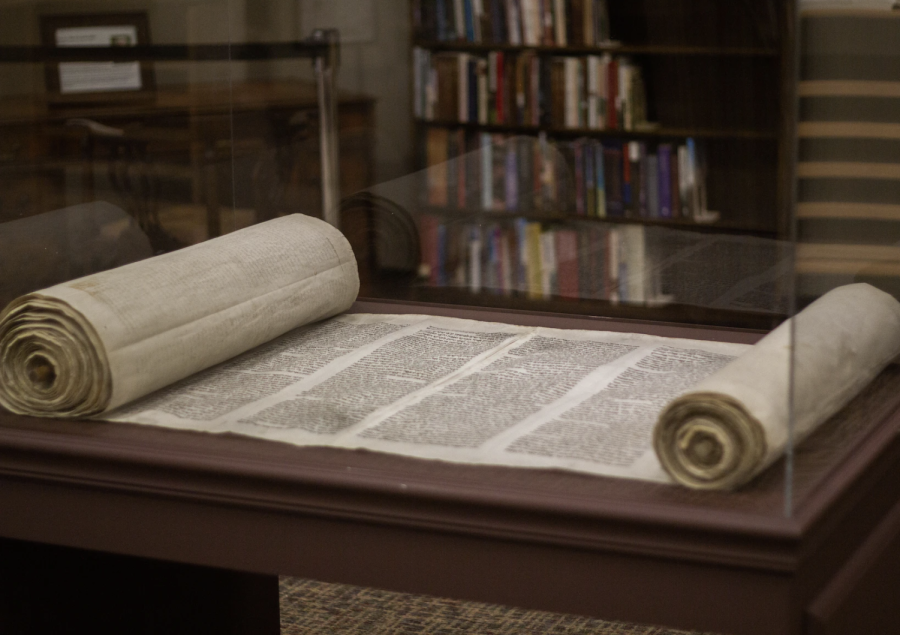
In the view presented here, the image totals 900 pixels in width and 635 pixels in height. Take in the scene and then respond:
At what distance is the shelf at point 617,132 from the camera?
1.83m

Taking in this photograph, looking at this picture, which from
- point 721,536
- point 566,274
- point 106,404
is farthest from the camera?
point 566,274

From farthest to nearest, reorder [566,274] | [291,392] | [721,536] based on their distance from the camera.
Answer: [566,274] → [291,392] → [721,536]

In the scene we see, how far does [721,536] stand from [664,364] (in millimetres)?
480

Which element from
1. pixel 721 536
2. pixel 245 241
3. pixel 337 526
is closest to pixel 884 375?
pixel 721 536

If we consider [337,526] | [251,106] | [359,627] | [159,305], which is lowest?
[359,627]

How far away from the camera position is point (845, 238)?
124 centimetres

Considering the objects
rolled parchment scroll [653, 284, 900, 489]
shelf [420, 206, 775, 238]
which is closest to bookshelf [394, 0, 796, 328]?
shelf [420, 206, 775, 238]

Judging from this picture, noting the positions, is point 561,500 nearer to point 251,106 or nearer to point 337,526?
point 337,526

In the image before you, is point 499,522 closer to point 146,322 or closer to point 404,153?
point 146,322

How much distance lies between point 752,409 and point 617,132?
1.20 meters

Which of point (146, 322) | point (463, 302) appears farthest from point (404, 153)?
point (146, 322)

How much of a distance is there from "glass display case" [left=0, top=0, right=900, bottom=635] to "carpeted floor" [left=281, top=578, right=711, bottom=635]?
0.96ft

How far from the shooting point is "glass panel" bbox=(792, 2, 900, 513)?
109 centimetres

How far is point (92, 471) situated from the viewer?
1.18 meters
